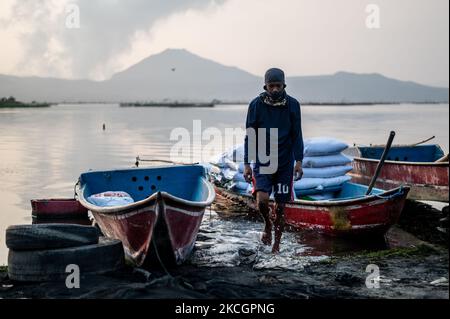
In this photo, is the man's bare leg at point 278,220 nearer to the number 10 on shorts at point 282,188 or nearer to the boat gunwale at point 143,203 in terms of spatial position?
the number 10 on shorts at point 282,188

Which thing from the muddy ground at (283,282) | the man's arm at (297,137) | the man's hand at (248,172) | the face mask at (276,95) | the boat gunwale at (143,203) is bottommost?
the muddy ground at (283,282)

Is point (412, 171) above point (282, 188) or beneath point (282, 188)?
beneath

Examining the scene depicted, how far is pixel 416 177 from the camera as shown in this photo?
41.1ft

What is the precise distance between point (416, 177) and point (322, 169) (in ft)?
8.34

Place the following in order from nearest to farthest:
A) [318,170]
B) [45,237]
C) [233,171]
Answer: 1. [45,237]
2. [318,170]
3. [233,171]

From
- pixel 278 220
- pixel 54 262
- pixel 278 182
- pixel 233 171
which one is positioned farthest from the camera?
pixel 233 171

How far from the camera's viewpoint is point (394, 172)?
43.4ft

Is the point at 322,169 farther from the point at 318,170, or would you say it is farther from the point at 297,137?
the point at 297,137

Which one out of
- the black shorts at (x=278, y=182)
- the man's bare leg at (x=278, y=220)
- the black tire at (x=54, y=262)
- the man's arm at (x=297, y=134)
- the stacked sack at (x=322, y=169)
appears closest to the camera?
the black tire at (x=54, y=262)

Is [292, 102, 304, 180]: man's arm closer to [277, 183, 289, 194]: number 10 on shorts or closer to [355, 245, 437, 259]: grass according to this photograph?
[277, 183, 289, 194]: number 10 on shorts

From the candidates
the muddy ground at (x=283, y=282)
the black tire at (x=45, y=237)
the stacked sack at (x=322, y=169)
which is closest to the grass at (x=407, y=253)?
the muddy ground at (x=283, y=282)

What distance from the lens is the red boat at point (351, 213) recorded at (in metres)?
8.67

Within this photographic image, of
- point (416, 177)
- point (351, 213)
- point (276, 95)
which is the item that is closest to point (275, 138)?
point (276, 95)

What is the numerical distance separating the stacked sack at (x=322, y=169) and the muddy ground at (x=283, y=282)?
4.31 m
